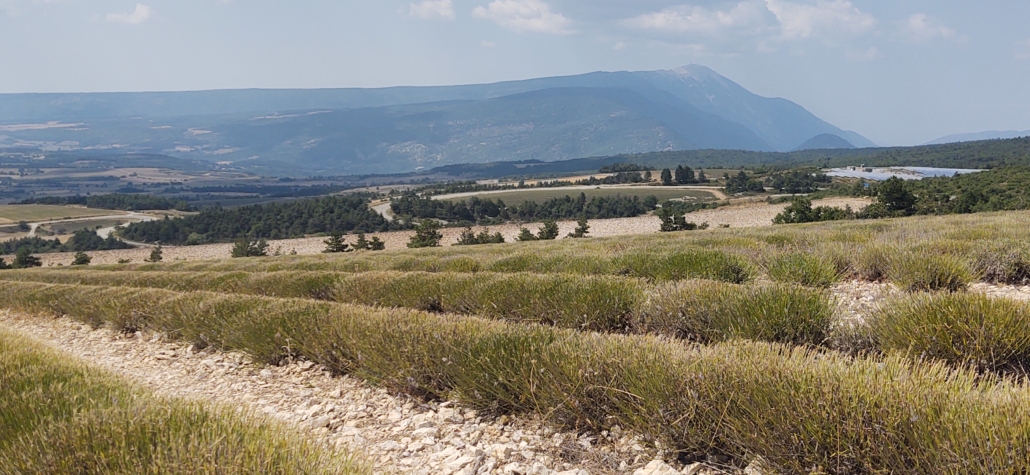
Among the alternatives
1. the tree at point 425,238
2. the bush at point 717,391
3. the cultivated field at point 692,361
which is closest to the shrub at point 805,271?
the cultivated field at point 692,361

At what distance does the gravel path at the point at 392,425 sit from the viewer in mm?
3158

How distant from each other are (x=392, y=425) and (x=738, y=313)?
9.22 ft

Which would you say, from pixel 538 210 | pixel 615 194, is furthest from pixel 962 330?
pixel 615 194

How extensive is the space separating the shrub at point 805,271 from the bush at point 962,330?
2536mm

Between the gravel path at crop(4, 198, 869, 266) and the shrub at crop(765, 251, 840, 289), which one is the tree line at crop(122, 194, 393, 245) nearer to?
the gravel path at crop(4, 198, 869, 266)

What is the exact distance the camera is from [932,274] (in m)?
5.79

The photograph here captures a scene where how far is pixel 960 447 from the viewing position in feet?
7.11

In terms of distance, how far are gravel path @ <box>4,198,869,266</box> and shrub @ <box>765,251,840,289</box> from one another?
37.4 metres

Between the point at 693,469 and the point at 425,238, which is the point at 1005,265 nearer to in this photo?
the point at 693,469

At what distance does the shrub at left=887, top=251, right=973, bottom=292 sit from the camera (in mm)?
5711

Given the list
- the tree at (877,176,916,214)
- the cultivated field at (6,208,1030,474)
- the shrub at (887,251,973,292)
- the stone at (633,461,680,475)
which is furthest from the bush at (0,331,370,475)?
the tree at (877,176,916,214)

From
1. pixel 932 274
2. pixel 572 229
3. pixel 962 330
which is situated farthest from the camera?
pixel 572 229

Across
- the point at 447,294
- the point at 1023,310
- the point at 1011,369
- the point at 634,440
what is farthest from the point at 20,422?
the point at 1023,310

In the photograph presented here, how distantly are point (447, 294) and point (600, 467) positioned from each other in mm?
4237
